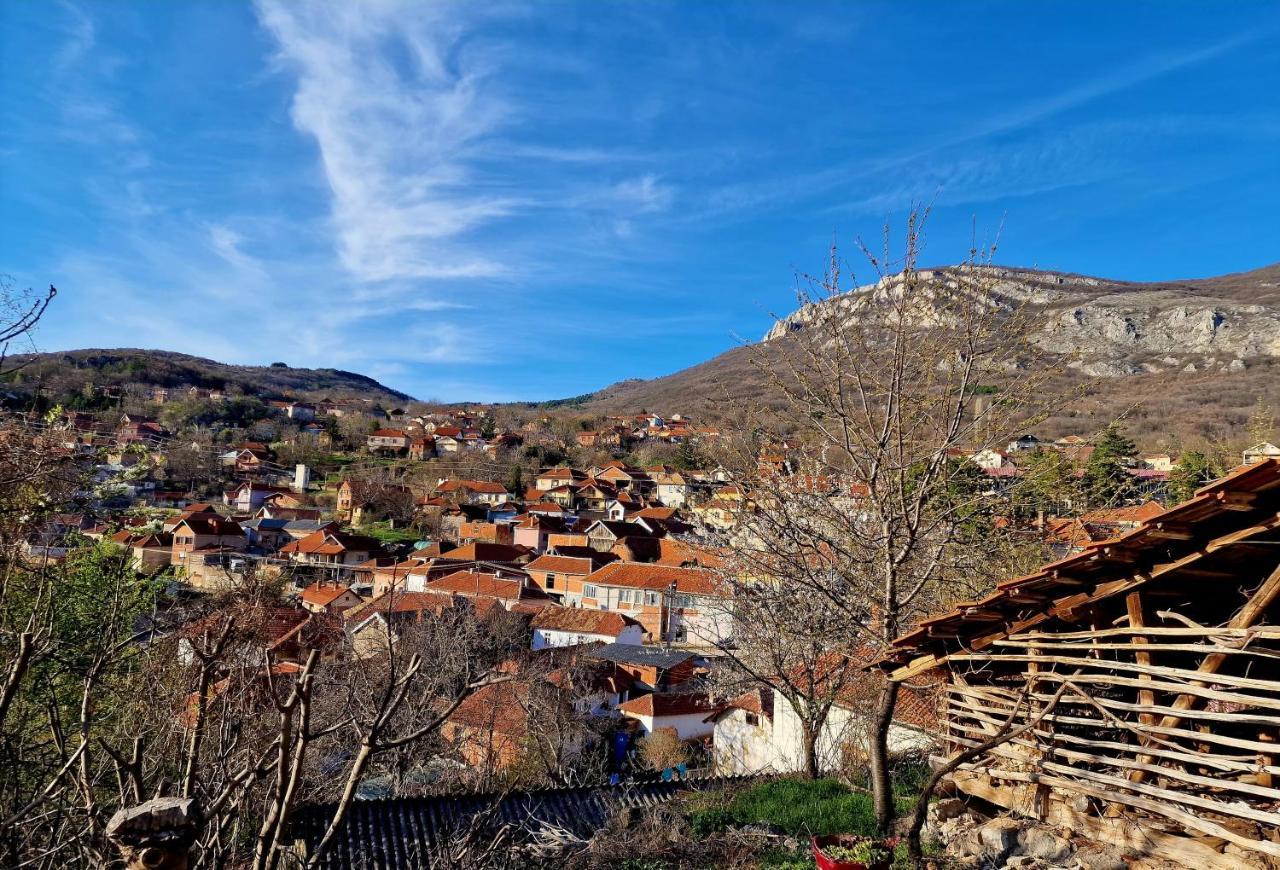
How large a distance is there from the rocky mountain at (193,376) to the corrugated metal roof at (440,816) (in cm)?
3220

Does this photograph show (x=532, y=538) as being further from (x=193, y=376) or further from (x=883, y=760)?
(x=193, y=376)

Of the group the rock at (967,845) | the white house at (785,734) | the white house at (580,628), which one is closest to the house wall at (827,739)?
the white house at (785,734)

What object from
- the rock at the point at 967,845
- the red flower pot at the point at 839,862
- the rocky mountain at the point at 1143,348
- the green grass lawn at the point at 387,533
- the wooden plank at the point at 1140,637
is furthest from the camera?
the green grass lawn at the point at 387,533

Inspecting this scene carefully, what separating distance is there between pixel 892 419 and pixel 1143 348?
323 feet

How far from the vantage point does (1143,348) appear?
87000mm

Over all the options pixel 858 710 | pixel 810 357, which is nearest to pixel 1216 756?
pixel 810 357

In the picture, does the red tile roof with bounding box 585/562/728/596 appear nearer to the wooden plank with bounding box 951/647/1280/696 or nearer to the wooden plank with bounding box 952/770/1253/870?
the wooden plank with bounding box 952/770/1253/870

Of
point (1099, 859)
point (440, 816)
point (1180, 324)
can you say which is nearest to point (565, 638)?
point (440, 816)

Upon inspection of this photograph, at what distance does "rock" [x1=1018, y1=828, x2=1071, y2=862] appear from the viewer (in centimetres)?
475

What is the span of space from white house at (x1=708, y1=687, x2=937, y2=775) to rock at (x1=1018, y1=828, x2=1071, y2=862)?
238 inches

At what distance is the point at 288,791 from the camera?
173 cm

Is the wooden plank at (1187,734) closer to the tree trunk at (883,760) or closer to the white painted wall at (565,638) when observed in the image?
the tree trunk at (883,760)

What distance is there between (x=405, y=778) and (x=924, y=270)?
14.8m

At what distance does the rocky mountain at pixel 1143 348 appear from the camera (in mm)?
7254
